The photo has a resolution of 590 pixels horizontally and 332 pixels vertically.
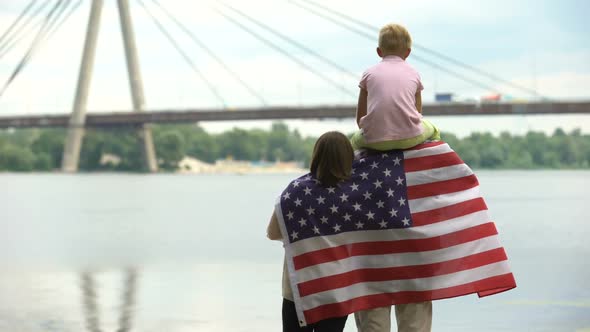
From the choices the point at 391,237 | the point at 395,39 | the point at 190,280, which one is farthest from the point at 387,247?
the point at 190,280

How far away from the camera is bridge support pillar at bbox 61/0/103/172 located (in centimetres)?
6222

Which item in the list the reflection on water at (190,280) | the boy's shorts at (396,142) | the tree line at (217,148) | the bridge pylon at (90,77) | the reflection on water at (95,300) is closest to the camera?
the boy's shorts at (396,142)

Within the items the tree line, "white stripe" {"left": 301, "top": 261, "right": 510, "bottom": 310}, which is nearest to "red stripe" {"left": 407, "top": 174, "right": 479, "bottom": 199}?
"white stripe" {"left": 301, "top": 261, "right": 510, "bottom": 310}

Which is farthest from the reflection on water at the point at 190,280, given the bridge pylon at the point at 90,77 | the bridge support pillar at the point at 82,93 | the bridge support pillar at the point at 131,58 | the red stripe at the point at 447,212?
the bridge support pillar at the point at 82,93

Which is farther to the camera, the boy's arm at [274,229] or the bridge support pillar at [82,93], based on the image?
the bridge support pillar at [82,93]

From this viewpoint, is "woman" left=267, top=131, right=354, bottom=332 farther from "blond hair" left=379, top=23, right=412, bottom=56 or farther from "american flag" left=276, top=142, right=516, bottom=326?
"blond hair" left=379, top=23, right=412, bottom=56

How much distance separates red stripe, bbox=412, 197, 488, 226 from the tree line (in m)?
76.6

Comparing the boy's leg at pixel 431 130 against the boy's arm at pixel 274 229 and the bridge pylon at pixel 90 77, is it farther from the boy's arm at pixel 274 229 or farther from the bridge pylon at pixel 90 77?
the bridge pylon at pixel 90 77

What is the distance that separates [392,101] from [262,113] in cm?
5977

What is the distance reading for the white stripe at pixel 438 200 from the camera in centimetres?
423

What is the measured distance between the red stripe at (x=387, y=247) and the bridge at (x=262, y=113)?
181ft

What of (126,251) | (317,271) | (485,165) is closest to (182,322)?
(317,271)

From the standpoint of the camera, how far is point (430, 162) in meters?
4.27

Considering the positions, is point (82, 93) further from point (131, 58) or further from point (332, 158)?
point (332, 158)
